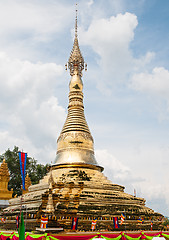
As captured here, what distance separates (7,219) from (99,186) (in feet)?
22.2

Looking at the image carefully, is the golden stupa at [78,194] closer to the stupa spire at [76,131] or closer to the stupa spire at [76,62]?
the stupa spire at [76,131]

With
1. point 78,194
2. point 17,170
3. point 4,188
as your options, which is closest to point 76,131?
point 78,194

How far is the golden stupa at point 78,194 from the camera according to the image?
1490 centimetres

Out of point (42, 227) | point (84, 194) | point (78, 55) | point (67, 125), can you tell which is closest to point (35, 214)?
point (42, 227)

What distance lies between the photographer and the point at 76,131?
22312mm

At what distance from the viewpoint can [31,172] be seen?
36219mm

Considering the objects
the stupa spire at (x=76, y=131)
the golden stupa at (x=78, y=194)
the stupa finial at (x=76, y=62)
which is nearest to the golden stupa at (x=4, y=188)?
the golden stupa at (x=78, y=194)

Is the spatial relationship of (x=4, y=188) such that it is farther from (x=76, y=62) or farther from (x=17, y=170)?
(x=76, y=62)

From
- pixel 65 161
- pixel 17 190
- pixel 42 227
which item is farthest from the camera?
pixel 17 190

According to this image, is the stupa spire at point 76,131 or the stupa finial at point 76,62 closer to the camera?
the stupa spire at point 76,131

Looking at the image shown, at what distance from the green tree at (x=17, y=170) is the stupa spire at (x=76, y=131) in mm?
13814

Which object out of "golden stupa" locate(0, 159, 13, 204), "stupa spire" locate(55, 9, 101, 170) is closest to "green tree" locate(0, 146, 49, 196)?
"golden stupa" locate(0, 159, 13, 204)

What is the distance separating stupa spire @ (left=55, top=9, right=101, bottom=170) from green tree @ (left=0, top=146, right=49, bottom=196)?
13.8m

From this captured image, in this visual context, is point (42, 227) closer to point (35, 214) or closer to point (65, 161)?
point (35, 214)
